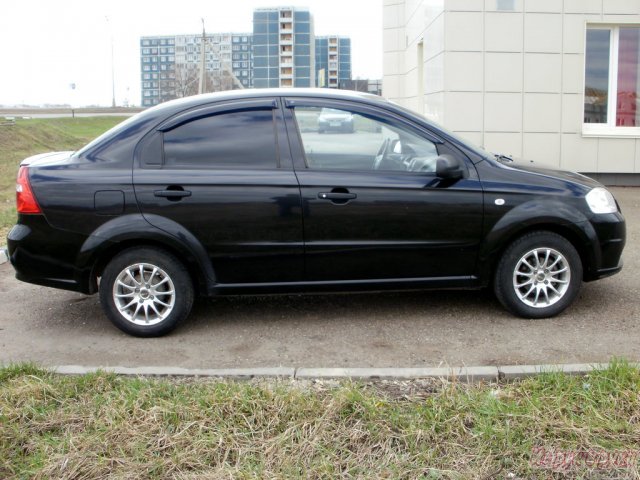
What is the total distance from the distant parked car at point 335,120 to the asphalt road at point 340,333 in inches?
58.3

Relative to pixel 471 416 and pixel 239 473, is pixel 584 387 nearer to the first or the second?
pixel 471 416

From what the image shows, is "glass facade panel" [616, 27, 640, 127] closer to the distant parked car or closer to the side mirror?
the side mirror

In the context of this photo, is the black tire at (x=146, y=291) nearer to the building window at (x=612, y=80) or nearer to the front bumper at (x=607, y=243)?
the front bumper at (x=607, y=243)

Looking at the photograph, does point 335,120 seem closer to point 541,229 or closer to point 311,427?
point 541,229

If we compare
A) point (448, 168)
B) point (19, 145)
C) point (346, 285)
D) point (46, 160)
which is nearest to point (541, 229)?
point (448, 168)

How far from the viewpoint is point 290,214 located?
5.16m

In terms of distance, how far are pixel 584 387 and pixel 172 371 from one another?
2.43 metres

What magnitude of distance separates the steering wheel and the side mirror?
1.29 ft

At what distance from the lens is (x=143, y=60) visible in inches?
4948

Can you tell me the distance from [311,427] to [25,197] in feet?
9.32

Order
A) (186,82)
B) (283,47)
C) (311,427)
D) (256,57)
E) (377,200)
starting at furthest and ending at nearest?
1. (283,47)
2. (256,57)
3. (186,82)
4. (377,200)
5. (311,427)

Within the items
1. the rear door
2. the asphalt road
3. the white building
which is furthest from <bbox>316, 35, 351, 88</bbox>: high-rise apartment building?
the rear door

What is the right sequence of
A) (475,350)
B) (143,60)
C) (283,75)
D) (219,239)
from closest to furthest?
(475,350) → (219,239) → (283,75) → (143,60)

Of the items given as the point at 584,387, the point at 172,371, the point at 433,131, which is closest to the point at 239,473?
the point at 172,371
